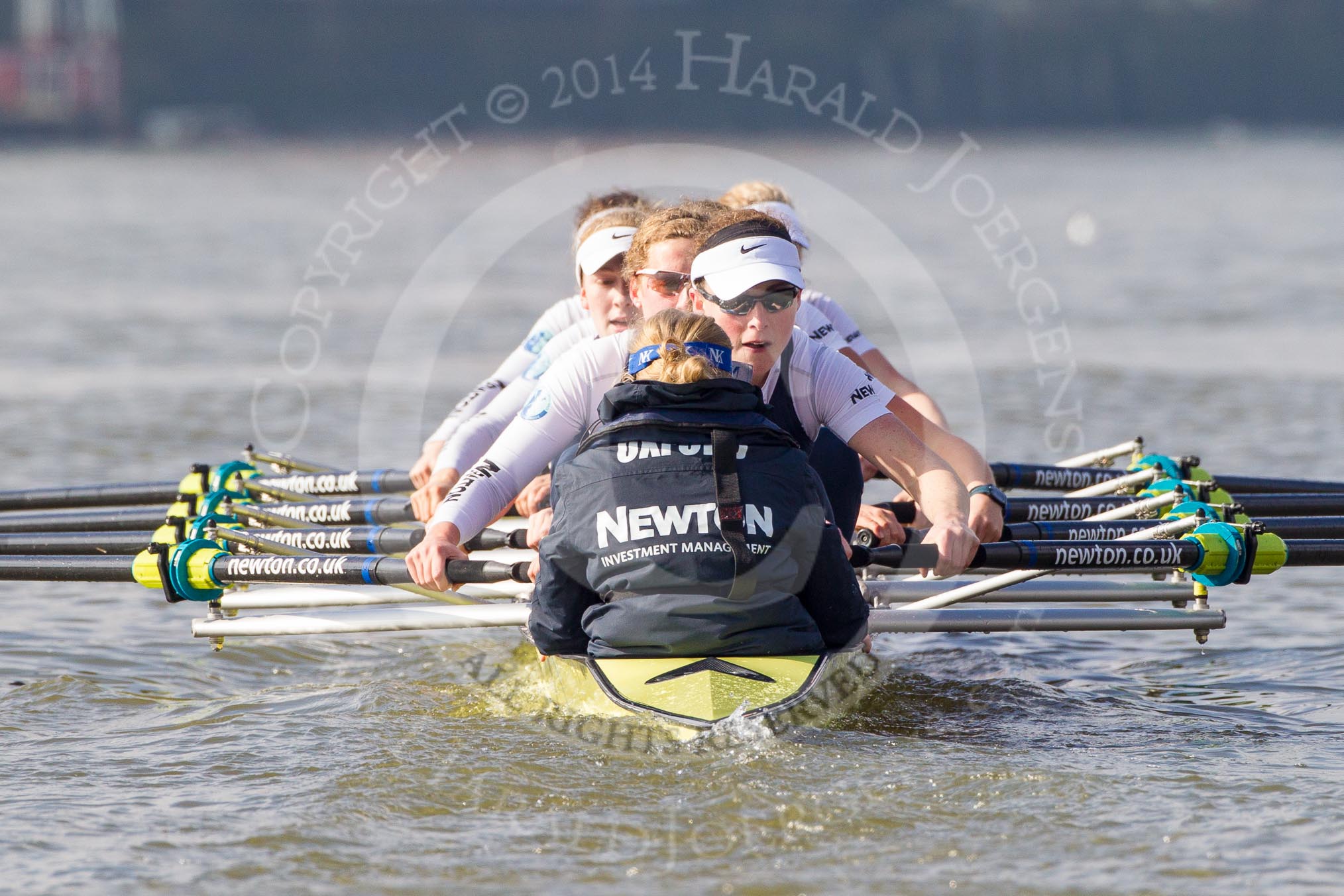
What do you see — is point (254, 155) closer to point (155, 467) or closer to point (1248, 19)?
point (155, 467)

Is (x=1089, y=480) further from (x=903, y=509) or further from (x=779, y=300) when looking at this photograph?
(x=779, y=300)

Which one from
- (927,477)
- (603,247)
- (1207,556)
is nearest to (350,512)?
(603,247)

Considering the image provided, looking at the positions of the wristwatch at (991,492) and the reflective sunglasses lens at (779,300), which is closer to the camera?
the reflective sunglasses lens at (779,300)

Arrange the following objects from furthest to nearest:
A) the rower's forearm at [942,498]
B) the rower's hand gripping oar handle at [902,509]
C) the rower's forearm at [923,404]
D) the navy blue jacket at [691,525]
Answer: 1. the rower's forearm at [923,404]
2. the rower's hand gripping oar handle at [902,509]
3. the rower's forearm at [942,498]
4. the navy blue jacket at [691,525]

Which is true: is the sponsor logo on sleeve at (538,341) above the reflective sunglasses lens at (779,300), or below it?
above

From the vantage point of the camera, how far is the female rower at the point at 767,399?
510cm

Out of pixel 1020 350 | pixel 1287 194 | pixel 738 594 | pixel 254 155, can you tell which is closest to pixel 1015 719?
pixel 738 594

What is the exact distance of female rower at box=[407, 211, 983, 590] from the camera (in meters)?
5.10

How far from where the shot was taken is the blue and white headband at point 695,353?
452cm

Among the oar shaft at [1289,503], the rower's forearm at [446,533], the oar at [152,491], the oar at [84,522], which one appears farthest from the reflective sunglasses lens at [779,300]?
the oar at [84,522]

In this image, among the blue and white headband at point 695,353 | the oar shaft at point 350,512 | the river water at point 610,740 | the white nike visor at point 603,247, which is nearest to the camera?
the river water at point 610,740

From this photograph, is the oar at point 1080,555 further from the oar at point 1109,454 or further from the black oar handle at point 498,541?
the oar at point 1109,454

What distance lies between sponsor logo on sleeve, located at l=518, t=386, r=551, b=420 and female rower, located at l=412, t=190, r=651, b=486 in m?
1.73

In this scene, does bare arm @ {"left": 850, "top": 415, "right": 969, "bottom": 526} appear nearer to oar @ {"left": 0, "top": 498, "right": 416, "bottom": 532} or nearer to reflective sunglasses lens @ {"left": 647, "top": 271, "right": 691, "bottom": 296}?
reflective sunglasses lens @ {"left": 647, "top": 271, "right": 691, "bottom": 296}
